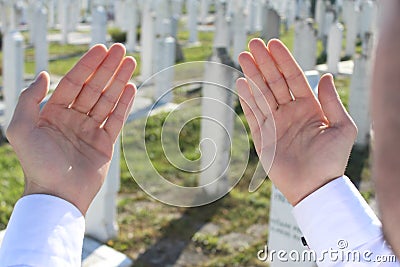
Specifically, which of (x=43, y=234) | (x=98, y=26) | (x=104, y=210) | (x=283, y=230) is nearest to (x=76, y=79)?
(x=43, y=234)

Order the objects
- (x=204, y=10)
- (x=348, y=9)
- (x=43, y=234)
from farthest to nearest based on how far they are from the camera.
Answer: (x=204, y=10), (x=348, y=9), (x=43, y=234)

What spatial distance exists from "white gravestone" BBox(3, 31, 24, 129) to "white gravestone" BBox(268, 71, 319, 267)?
11.8 feet

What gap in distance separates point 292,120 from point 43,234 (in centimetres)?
70

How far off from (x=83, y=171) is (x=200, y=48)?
40.9ft

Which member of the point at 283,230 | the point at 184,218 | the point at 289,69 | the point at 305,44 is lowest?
the point at 184,218

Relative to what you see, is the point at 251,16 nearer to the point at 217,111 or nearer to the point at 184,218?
the point at 217,111

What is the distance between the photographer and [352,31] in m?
12.8

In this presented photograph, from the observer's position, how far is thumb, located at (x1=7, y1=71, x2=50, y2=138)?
1.52 meters

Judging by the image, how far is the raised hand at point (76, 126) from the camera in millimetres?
1445

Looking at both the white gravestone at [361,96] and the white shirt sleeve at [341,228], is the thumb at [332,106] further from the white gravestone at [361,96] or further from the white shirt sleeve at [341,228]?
the white gravestone at [361,96]

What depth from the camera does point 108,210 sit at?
4340 mm

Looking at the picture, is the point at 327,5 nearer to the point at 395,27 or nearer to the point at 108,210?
the point at 108,210

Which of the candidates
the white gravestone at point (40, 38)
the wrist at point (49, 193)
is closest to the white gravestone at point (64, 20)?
the white gravestone at point (40, 38)

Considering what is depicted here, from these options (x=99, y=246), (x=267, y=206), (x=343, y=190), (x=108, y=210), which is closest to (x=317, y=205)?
(x=343, y=190)
